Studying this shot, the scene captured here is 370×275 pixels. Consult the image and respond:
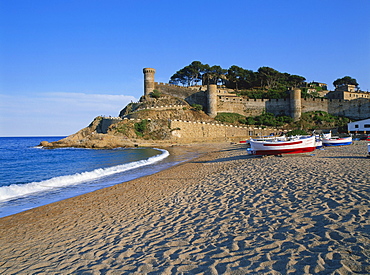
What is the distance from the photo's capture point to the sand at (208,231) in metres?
3.53

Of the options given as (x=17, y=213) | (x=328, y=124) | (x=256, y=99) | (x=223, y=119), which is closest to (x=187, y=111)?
(x=223, y=119)

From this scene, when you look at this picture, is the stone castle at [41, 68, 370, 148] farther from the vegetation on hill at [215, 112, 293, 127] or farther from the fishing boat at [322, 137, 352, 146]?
the fishing boat at [322, 137, 352, 146]

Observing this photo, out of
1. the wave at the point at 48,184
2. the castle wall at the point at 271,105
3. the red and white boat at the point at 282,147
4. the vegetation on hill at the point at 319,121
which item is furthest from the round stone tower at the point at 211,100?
the wave at the point at 48,184

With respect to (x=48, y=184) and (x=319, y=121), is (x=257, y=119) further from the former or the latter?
(x=48, y=184)

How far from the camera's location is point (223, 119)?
4788 centimetres

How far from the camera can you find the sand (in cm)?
353

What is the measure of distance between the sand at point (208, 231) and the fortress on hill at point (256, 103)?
42.2 meters

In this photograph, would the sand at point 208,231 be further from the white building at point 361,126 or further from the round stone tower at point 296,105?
the round stone tower at point 296,105

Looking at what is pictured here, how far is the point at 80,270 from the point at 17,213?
203 inches

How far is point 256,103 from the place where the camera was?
52250 millimetres

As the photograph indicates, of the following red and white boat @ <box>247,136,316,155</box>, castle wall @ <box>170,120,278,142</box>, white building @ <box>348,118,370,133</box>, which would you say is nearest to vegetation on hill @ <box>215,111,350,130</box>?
castle wall @ <box>170,120,278,142</box>

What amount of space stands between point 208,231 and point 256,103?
50206 mm

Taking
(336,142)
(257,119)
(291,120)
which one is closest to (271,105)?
(257,119)

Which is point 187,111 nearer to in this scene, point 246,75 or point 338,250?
point 246,75
